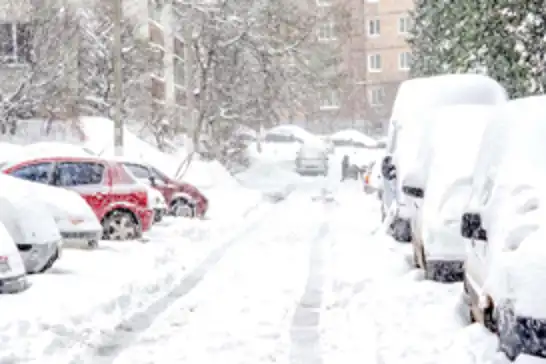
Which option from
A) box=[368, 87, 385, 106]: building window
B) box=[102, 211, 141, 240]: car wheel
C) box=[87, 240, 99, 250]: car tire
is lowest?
box=[87, 240, 99, 250]: car tire

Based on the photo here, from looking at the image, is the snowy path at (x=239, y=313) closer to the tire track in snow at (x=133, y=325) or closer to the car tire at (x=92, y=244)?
the tire track in snow at (x=133, y=325)

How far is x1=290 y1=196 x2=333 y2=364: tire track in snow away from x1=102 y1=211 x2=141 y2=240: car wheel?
4166 mm

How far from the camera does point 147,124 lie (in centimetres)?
3766

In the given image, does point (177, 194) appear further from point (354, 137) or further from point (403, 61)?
point (403, 61)

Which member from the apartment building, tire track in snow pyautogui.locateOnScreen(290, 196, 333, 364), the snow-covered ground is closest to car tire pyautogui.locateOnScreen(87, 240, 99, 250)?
the snow-covered ground

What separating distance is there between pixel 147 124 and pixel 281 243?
1999 centimetres

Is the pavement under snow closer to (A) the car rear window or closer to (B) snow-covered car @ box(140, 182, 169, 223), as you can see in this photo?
(A) the car rear window

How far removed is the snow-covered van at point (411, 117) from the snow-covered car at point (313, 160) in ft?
107

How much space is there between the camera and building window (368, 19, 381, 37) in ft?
281

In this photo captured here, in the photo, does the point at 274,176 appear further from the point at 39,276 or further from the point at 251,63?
the point at 39,276

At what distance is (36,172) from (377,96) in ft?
223

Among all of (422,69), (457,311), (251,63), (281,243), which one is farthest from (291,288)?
(422,69)

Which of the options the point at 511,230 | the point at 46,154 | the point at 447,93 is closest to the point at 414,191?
the point at 447,93

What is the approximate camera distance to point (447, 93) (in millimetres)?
17016
